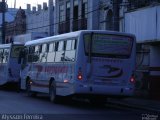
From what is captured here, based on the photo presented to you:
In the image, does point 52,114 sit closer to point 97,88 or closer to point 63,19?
point 97,88

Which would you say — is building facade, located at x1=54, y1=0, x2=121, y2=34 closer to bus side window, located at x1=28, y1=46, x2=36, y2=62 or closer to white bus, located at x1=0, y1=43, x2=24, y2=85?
white bus, located at x1=0, y1=43, x2=24, y2=85

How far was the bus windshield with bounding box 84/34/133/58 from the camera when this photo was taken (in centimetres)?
2100

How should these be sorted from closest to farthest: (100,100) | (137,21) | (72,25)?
(100,100), (137,21), (72,25)

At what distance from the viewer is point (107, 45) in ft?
69.3

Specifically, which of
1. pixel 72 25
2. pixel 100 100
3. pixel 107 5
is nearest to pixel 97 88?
pixel 100 100

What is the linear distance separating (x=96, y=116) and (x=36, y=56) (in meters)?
10.2

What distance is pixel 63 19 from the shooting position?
151 feet

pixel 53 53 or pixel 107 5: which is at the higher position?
pixel 107 5

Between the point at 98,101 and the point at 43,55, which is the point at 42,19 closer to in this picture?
the point at 43,55

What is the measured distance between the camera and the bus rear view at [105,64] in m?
20.8

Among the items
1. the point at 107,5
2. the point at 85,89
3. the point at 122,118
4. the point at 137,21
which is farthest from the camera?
the point at 107,5

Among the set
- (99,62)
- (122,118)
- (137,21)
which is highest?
(137,21)

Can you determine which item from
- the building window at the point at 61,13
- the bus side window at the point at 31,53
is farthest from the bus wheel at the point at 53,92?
the building window at the point at 61,13

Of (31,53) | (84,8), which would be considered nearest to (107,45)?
(31,53)
